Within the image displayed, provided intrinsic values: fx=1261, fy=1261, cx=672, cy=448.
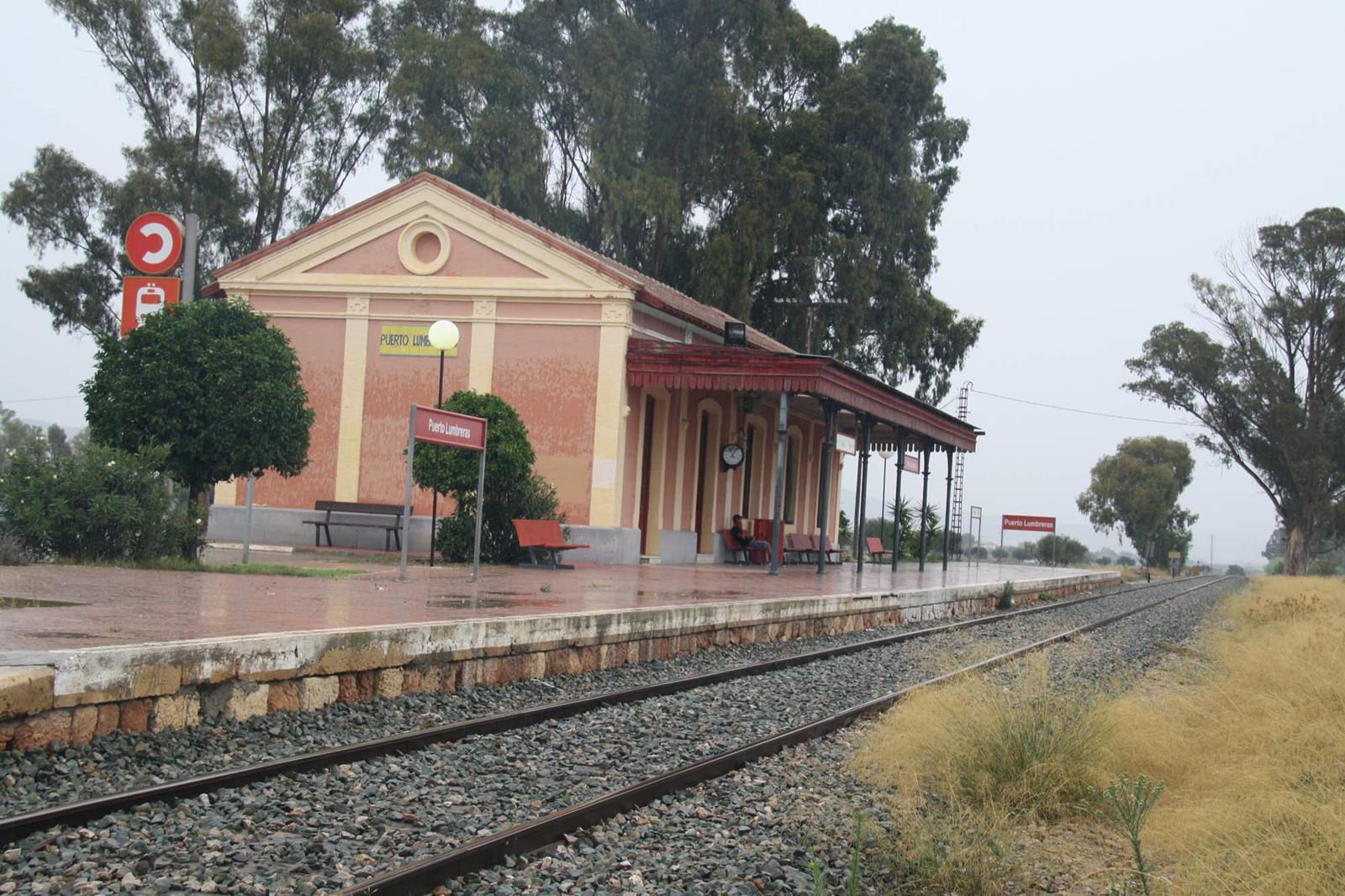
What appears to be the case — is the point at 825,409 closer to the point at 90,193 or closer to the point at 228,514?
the point at 228,514

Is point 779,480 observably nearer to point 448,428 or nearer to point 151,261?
point 448,428

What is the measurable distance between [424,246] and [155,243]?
20.8ft

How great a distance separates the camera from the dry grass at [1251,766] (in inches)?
171

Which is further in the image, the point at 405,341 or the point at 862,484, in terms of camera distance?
the point at 862,484

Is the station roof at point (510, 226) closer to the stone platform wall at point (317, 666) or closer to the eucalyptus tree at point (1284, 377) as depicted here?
the stone platform wall at point (317, 666)

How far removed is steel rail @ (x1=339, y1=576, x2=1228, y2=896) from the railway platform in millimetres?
2165

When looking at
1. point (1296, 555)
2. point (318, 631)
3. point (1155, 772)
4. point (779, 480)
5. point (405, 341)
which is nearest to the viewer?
point (1155, 772)

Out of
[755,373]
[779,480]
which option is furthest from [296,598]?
[755,373]

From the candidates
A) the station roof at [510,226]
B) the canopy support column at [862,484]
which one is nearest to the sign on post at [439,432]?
the station roof at [510,226]

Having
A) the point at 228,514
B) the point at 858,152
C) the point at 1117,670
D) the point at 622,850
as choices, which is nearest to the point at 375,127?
the point at 858,152

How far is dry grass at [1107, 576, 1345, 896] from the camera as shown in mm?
4348

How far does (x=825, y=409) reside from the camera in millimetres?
21312

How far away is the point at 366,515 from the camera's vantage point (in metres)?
21.6

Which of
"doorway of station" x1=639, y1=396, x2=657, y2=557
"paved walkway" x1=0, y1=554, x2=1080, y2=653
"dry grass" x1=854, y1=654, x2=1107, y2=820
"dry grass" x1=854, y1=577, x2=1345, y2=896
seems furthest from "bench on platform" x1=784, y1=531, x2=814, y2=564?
"dry grass" x1=854, y1=654, x2=1107, y2=820
